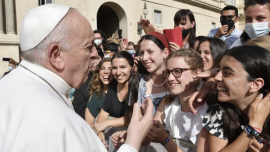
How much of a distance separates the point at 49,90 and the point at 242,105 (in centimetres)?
137

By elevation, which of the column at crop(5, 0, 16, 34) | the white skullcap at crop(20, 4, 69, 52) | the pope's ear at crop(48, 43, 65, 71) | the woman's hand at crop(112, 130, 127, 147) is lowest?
the woman's hand at crop(112, 130, 127, 147)

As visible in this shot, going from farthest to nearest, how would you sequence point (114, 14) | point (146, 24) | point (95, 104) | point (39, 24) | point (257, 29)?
point (114, 14), point (146, 24), point (95, 104), point (257, 29), point (39, 24)

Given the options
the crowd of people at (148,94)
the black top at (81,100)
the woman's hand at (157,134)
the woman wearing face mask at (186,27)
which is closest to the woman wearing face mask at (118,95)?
the crowd of people at (148,94)

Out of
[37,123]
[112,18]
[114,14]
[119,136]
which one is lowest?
[119,136]

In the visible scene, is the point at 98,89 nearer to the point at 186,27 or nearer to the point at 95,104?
the point at 95,104

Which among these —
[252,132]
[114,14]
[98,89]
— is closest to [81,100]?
[98,89]

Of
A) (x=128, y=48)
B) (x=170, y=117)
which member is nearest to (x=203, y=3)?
(x=128, y=48)

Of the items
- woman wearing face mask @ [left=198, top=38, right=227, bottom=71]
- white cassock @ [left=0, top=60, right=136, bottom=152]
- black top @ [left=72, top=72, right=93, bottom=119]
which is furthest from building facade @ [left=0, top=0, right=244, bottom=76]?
white cassock @ [left=0, top=60, right=136, bottom=152]

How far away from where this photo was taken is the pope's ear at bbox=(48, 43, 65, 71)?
1.34 metres

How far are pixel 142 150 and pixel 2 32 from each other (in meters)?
10.7

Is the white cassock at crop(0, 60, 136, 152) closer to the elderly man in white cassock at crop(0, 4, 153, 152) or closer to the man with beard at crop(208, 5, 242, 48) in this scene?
the elderly man in white cassock at crop(0, 4, 153, 152)

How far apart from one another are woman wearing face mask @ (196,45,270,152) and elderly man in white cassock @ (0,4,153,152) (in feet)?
1.84

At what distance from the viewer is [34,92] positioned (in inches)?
46.8

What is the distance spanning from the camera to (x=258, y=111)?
1.56m
